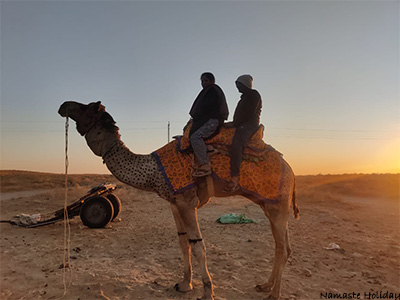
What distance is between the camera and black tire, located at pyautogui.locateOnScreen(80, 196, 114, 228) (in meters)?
9.27

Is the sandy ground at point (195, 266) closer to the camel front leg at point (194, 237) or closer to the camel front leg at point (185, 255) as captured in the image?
the camel front leg at point (185, 255)

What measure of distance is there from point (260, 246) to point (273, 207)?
11.0ft

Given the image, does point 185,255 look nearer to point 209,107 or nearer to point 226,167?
point 226,167

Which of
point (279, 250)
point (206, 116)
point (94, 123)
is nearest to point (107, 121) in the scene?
point (94, 123)

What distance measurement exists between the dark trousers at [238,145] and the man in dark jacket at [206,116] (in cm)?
35

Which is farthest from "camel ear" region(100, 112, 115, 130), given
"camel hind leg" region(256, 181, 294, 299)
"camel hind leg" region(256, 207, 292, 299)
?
"camel hind leg" region(256, 207, 292, 299)

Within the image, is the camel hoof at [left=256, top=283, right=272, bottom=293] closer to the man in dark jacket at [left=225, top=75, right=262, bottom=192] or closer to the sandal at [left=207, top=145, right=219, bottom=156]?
the man in dark jacket at [left=225, top=75, right=262, bottom=192]

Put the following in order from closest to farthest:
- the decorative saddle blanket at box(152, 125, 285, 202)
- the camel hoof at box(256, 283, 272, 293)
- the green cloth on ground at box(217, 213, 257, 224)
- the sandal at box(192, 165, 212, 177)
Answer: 1. the sandal at box(192, 165, 212, 177)
2. the decorative saddle blanket at box(152, 125, 285, 202)
3. the camel hoof at box(256, 283, 272, 293)
4. the green cloth on ground at box(217, 213, 257, 224)

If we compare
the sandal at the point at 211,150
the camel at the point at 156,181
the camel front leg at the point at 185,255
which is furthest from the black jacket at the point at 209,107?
the camel front leg at the point at 185,255

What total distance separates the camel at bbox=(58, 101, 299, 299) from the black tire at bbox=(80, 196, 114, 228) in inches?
198

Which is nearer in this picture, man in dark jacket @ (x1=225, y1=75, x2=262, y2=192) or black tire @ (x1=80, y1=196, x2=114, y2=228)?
man in dark jacket @ (x1=225, y1=75, x2=262, y2=192)

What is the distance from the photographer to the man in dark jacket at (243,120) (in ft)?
14.7

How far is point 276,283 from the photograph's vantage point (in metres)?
4.72

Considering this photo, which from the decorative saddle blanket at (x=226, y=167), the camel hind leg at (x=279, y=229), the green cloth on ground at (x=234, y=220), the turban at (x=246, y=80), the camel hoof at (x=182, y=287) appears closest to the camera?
the decorative saddle blanket at (x=226, y=167)
